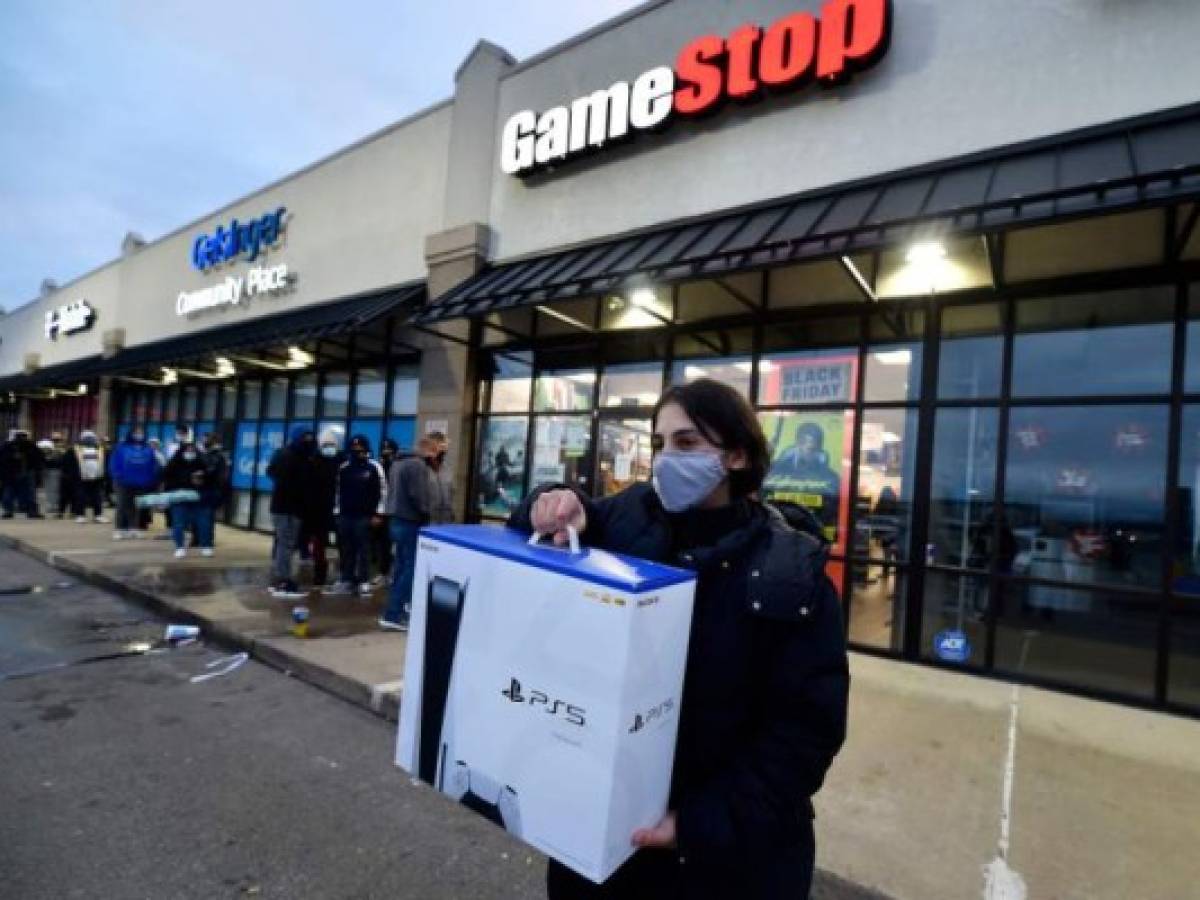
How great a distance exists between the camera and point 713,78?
7996mm

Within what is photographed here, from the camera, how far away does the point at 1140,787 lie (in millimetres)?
4055

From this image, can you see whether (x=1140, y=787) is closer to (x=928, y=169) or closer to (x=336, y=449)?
(x=928, y=169)

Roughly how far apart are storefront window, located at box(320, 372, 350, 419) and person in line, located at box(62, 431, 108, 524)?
5160 mm

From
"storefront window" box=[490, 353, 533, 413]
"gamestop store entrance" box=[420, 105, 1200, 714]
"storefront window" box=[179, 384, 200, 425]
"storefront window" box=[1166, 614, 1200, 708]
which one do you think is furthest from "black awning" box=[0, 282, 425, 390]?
"storefront window" box=[1166, 614, 1200, 708]

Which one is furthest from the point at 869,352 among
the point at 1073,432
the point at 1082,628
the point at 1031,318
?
the point at 1082,628

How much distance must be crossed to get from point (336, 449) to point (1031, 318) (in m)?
7.94

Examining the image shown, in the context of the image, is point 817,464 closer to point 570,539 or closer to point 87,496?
point 570,539

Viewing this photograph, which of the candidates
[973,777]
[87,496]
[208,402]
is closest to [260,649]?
[973,777]

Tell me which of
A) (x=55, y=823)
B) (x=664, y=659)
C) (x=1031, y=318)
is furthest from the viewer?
(x=1031, y=318)

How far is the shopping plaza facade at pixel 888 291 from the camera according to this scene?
5832 millimetres

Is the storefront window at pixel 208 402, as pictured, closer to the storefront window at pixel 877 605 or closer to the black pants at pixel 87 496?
the black pants at pixel 87 496

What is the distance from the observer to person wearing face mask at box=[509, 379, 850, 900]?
4.67ft

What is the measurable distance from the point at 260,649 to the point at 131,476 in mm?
8097


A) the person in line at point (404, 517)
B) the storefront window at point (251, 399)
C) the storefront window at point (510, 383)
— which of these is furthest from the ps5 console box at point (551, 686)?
the storefront window at point (251, 399)
